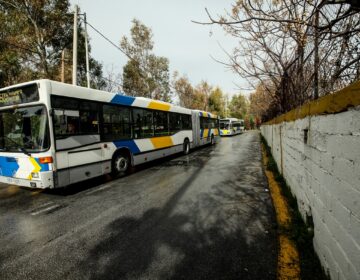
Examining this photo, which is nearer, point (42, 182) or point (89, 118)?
point (42, 182)

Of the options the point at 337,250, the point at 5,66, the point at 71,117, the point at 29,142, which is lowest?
the point at 337,250

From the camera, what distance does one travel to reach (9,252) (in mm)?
3076

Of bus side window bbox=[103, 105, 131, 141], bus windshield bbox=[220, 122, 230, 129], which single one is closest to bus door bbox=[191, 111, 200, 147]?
bus side window bbox=[103, 105, 131, 141]

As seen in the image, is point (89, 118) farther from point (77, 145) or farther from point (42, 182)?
point (42, 182)

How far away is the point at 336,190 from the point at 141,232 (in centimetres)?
269

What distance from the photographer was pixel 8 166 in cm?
549

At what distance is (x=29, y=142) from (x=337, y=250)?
5.98 metres

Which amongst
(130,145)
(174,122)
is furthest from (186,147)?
(130,145)

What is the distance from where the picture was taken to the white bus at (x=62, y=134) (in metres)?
5.05

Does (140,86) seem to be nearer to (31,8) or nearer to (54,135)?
(31,8)

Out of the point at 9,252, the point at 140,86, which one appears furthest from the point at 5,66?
the point at 9,252

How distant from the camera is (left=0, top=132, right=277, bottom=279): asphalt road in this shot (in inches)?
101

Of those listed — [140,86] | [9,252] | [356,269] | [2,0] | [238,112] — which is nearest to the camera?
[356,269]

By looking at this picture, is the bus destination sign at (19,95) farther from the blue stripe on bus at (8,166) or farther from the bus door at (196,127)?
the bus door at (196,127)
